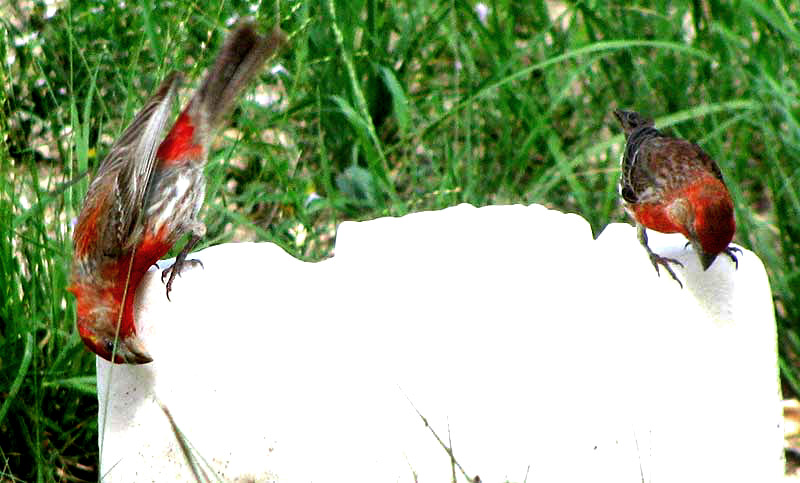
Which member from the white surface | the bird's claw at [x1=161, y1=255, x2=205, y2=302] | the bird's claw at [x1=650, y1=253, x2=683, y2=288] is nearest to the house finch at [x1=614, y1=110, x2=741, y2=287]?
the bird's claw at [x1=650, y1=253, x2=683, y2=288]

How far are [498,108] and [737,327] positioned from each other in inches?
89.5

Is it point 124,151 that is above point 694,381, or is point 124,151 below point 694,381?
above

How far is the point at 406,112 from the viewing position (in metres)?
4.98

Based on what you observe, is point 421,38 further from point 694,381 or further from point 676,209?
point 694,381

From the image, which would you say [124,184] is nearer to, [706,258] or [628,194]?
[628,194]

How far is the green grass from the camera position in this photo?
4383mm

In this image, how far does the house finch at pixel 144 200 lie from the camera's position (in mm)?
3205

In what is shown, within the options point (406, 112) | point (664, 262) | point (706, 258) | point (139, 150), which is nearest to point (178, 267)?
point (139, 150)

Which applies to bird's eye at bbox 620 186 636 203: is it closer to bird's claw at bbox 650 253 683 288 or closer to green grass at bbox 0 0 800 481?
bird's claw at bbox 650 253 683 288

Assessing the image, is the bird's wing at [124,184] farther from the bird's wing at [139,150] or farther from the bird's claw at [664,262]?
the bird's claw at [664,262]

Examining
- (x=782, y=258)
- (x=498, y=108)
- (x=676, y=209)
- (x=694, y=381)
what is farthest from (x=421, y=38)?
(x=694, y=381)

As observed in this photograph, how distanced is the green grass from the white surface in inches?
32.7

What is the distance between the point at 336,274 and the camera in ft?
10.9

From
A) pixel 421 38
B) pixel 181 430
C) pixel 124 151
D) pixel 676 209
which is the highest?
pixel 421 38
